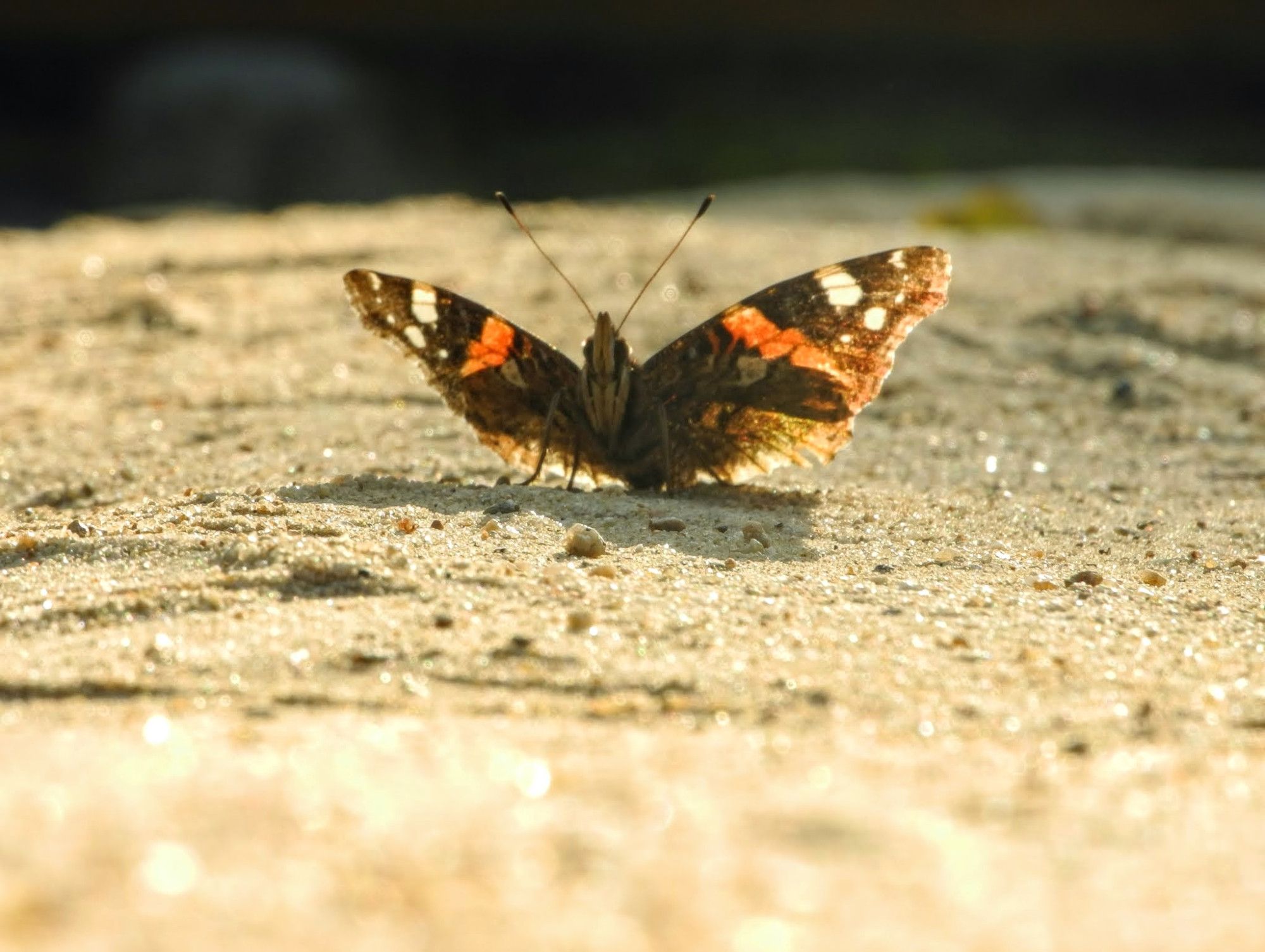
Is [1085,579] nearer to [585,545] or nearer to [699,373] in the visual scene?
[585,545]

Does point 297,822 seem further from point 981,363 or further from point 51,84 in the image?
point 51,84

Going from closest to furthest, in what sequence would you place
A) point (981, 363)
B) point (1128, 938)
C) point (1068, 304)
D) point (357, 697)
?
point (1128, 938)
point (357, 697)
point (981, 363)
point (1068, 304)

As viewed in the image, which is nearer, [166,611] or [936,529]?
[166,611]

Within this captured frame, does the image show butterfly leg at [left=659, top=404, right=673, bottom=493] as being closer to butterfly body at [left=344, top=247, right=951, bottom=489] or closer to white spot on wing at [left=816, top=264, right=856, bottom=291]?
butterfly body at [left=344, top=247, right=951, bottom=489]

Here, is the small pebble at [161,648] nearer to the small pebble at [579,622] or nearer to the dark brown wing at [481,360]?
the small pebble at [579,622]

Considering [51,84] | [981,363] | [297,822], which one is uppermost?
[51,84]

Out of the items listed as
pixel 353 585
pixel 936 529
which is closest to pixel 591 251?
pixel 936 529

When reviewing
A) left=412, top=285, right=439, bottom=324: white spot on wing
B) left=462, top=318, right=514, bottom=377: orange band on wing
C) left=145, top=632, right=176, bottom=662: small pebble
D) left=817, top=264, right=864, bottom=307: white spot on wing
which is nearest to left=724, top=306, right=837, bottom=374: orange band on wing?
left=817, top=264, right=864, bottom=307: white spot on wing
